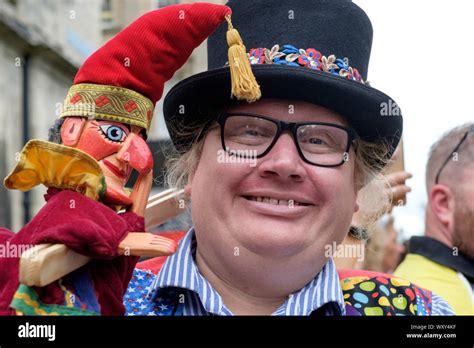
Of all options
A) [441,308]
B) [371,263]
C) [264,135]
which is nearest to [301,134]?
[264,135]

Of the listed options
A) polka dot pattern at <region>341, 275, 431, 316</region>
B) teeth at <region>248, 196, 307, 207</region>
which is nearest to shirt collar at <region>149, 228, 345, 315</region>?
polka dot pattern at <region>341, 275, 431, 316</region>

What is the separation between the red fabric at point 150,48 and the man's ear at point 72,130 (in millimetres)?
96

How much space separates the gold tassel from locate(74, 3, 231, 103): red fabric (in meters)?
0.07

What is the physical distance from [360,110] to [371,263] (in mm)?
2524

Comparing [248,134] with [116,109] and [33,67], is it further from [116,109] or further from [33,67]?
[33,67]

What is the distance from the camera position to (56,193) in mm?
1249

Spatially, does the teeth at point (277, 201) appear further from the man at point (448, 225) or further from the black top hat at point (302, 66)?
the man at point (448, 225)

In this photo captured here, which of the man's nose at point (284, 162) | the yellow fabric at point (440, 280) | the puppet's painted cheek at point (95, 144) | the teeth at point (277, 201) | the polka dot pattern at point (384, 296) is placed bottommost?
the yellow fabric at point (440, 280)

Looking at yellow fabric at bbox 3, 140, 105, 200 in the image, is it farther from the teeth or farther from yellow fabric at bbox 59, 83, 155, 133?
the teeth

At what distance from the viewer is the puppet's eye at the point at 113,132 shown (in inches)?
50.2

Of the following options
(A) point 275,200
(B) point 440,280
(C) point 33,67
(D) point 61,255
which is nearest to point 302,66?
(A) point 275,200

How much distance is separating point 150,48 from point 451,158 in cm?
158

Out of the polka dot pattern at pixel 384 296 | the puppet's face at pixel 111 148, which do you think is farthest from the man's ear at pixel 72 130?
the polka dot pattern at pixel 384 296
